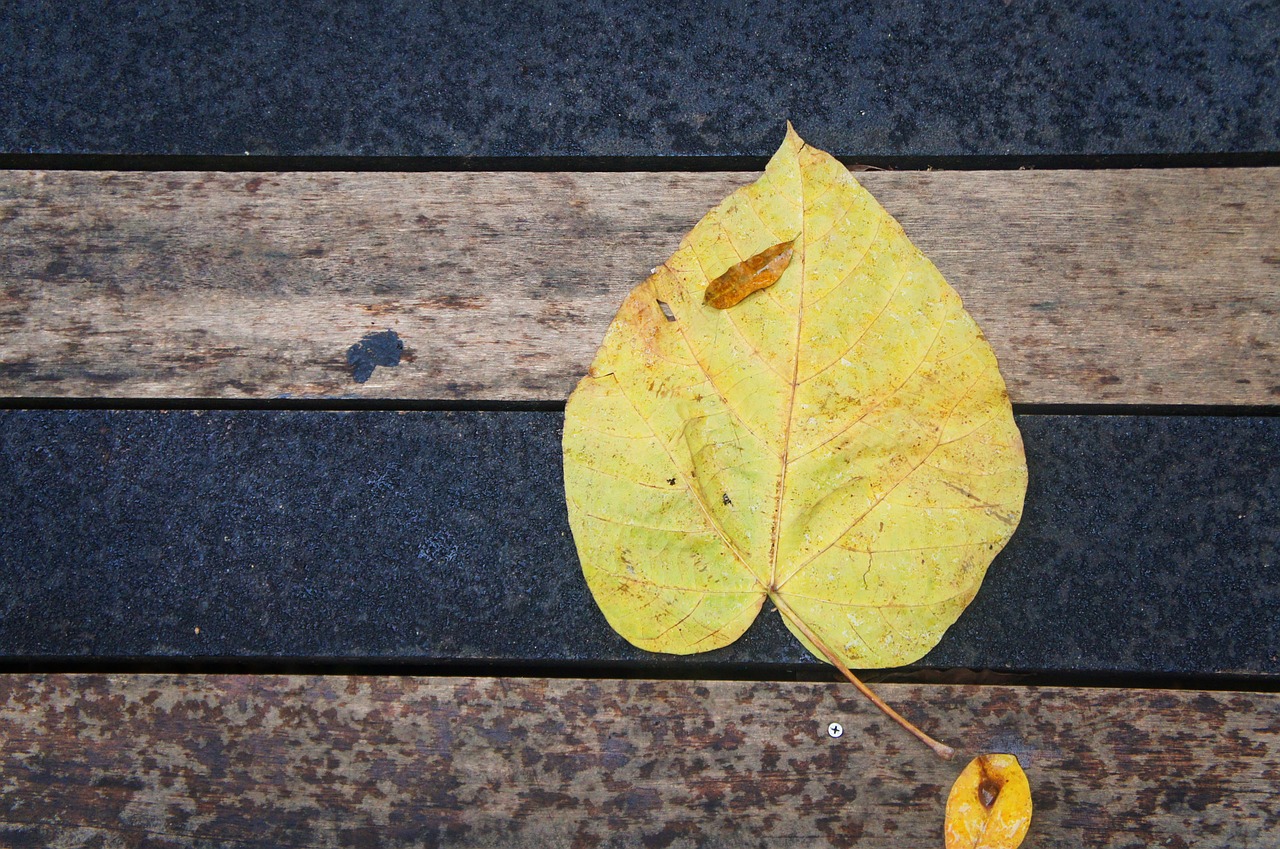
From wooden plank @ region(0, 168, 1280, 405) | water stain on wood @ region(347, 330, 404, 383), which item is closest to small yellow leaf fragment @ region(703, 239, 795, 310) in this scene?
wooden plank @ region(0, 168, 1280, 405)

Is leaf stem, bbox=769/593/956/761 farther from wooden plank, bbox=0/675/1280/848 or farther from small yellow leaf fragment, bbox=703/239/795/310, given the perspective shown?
small yellow leaf fragment, bbox=703/239/795/310

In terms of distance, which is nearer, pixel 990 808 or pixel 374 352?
pixel 990 808

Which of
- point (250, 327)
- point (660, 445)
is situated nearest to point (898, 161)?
point (660, 445)

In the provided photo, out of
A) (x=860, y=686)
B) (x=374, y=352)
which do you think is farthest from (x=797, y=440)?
(x=374, y=352)

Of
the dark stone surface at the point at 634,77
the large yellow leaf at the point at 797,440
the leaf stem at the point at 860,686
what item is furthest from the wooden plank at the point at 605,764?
the dark stone surface at the point at 634,77

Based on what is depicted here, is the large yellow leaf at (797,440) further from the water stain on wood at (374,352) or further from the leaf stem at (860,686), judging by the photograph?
the water stain on wood at (374,352)

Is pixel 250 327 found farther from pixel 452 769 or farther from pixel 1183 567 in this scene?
pixel 1183 567

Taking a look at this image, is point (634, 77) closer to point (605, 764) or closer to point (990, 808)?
point (605, 764)
